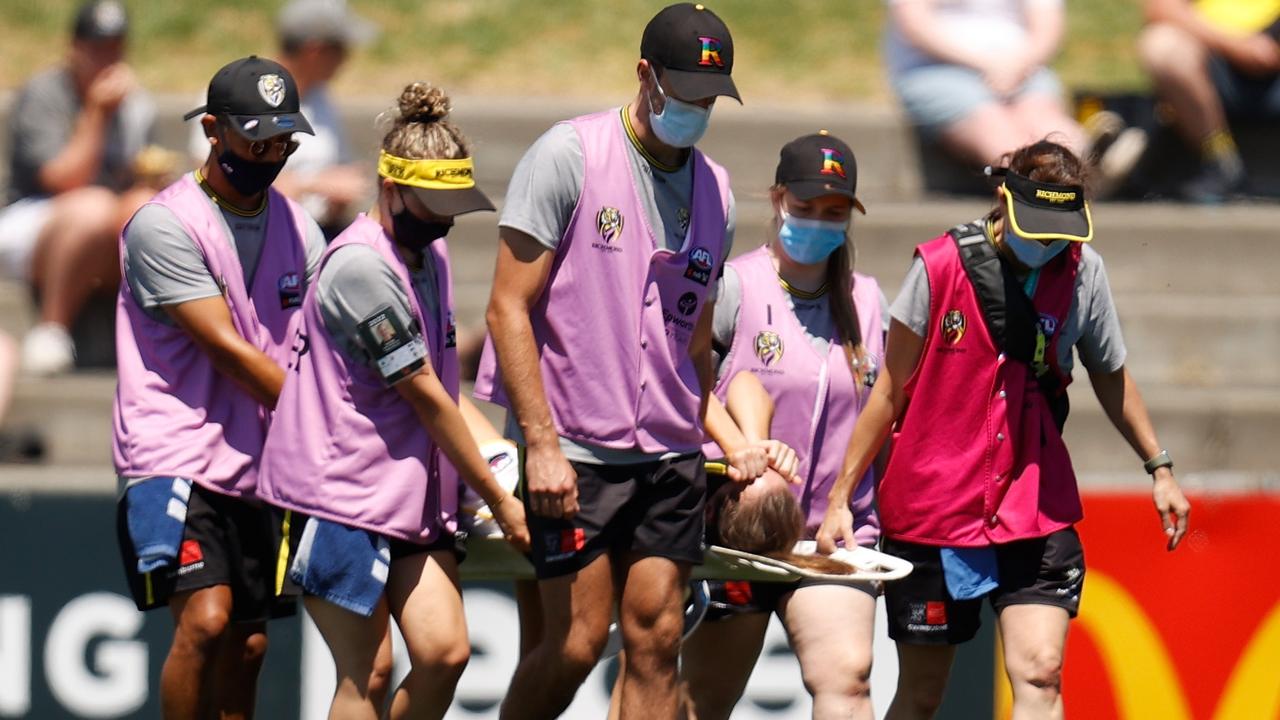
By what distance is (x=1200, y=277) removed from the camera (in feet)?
29.1

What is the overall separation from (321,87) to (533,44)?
11.6 feet

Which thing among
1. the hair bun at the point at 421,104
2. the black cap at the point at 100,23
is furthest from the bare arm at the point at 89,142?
the hair bun at the point at 421,104

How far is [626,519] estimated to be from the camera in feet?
16.9

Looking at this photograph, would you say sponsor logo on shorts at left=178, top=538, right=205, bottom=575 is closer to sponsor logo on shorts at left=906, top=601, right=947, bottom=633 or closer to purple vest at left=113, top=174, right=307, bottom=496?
purple vest at left=113, top=174, right=307, bottom=496

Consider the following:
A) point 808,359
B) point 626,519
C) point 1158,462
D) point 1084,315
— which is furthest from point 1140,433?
point 626,519

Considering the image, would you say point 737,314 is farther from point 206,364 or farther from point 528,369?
point 206,364

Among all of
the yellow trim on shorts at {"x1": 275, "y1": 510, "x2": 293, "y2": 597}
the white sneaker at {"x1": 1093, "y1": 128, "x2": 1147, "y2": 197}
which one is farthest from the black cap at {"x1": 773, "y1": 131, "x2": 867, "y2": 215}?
the white sneaker at {"x1": 1093, "y1": 128, "x2": 1147, "y2": 197}

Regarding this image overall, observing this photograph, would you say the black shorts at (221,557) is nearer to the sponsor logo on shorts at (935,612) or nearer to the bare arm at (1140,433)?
the sponsor logo on shorts at (935,612)

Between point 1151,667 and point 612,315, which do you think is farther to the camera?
point 1151,667

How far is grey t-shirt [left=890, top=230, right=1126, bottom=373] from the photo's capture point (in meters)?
5.38

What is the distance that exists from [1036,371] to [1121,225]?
3.67m

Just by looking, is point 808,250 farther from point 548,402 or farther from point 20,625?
point 20,625

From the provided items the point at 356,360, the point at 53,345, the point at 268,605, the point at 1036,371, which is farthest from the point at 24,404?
the point at 1036,371

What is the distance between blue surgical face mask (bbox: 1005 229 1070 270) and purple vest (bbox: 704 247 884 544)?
637 millimetres
